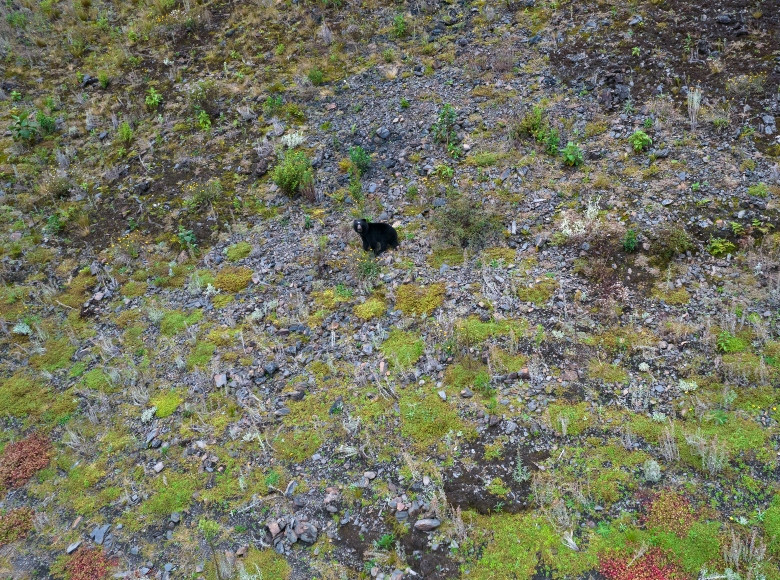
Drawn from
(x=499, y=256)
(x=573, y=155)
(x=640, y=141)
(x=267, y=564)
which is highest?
(x=640, y=141)

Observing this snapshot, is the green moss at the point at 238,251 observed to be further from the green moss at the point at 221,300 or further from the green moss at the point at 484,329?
the green moss at the point at 484,329

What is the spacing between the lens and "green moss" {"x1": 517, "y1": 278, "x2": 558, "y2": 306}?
937 cm

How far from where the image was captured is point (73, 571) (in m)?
7.21

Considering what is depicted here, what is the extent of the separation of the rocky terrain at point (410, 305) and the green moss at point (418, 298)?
0.08 m

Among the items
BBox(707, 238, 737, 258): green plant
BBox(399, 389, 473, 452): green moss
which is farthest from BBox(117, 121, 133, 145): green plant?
BBox(707, 238, 737, 258): green plant

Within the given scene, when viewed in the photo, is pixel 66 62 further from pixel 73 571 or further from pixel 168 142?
pixel 73 571


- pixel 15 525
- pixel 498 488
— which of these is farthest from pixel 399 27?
pixel 15 525

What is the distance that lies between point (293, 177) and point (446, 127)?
392 centimetres

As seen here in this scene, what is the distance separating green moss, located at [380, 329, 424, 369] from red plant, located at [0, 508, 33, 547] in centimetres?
603

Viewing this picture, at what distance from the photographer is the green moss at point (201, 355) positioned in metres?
9.71

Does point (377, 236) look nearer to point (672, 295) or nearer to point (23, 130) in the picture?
point (672, 295)

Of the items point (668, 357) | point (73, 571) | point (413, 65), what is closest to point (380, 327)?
point (668, 357)

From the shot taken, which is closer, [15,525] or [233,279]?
[15,525]

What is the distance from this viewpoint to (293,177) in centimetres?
1253
